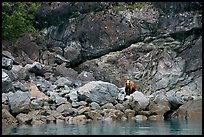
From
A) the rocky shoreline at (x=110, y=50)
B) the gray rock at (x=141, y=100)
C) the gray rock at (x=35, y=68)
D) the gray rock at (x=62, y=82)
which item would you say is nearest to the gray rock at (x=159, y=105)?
the gray rock at (x=141, y=100)

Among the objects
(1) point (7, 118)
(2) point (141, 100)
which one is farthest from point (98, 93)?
(1) point (7, 118)

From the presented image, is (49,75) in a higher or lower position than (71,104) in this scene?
higher

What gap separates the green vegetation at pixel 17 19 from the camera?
33.6 meters

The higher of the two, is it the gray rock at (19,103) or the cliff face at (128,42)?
the cliff face at (128,42)

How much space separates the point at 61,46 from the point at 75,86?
19.3ft

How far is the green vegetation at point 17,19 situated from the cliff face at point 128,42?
0.89 metres

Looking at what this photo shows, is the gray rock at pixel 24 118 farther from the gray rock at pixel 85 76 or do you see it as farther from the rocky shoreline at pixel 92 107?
the gray rock at pixel 85 76

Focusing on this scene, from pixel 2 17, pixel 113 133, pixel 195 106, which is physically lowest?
pixel 113 133

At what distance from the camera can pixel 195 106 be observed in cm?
2206

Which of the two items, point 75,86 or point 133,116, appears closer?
point 133,116

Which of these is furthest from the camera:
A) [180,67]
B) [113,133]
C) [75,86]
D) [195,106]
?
[180,67]

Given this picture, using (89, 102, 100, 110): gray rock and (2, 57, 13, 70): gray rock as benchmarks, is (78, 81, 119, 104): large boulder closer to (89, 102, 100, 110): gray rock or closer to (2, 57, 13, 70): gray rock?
(89, 102, 100, 110): gray rock

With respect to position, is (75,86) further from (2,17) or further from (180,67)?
(2,17)

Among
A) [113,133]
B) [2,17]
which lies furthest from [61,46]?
[113,133]
